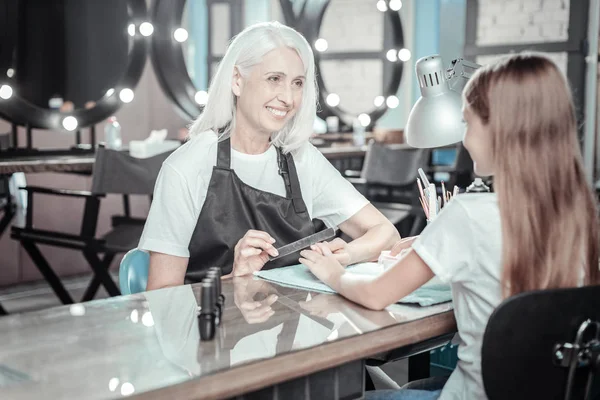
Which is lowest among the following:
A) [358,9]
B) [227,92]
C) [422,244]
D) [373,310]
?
[373,310]

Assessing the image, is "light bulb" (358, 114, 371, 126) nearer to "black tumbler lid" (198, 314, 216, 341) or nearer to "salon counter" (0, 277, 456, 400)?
"salon counter" (0, 277, 456, 400)

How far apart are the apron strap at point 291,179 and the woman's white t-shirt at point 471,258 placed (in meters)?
0.71

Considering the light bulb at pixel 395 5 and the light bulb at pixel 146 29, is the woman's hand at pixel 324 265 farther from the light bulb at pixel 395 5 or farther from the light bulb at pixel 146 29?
the light bulb at pixel 395 5

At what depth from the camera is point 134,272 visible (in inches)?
Result: 69.8

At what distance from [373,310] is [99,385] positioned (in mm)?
552

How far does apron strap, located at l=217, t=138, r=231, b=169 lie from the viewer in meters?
1.89

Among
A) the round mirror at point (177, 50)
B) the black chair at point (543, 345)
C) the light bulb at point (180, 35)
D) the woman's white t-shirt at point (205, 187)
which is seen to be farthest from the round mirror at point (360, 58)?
the black chair at point (543, 345)

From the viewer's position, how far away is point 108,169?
334cm

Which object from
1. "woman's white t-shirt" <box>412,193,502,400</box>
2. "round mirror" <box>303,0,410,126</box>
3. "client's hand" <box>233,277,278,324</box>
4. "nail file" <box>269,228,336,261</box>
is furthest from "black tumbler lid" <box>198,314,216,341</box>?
"round mirror" <box>303,0,410,126</box>

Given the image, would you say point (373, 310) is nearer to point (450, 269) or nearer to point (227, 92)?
point (450, 269)

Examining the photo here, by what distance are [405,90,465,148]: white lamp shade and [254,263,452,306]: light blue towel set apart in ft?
1.01

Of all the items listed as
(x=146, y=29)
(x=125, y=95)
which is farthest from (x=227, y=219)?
(x=146, y=29)

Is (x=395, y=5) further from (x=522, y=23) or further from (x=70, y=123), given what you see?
(x=70, y=123)

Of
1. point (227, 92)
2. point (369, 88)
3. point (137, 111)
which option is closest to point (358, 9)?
point (369, 88)
